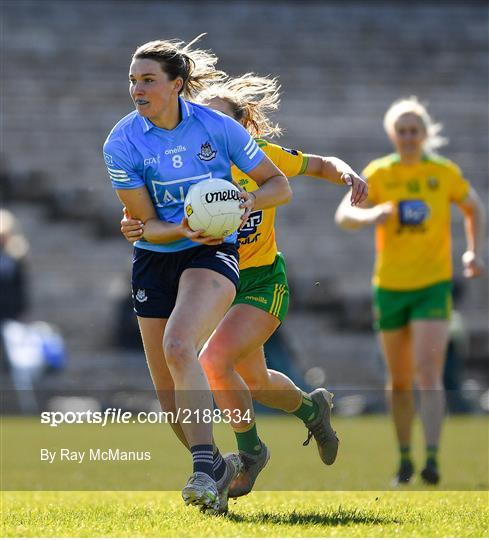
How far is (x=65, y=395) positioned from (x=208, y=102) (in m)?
8.83

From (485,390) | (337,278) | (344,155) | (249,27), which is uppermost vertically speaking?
(249,27)

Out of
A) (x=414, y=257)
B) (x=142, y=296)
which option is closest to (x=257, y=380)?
(x=142, y=296)

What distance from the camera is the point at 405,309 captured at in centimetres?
861

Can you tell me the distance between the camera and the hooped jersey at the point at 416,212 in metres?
8.70

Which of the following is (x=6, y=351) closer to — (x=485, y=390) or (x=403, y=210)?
(x=485, y=390)

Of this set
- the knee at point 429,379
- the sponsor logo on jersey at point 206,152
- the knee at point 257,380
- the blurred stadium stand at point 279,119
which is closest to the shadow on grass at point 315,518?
the knee at point 257,380

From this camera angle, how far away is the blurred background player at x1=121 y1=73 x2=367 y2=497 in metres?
6.00

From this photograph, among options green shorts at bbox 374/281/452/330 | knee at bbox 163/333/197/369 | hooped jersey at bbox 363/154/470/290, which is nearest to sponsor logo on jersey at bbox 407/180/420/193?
hooped jersey at bbox 363/154/470/290

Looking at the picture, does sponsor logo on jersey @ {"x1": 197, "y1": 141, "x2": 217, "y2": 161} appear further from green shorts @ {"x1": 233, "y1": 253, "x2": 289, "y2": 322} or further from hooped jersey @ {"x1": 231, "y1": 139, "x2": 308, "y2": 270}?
green shorts @ {"x1": 233, "y1": 253, "x2": 289, "y2": 322}

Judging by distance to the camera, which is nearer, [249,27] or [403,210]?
[403,210]

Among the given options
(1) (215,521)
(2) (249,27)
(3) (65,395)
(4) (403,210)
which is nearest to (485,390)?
(3) (65,395)

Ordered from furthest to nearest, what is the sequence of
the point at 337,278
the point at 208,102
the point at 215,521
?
1. the point at 337,278
2. the point at 208,102
3. the point at 215,521

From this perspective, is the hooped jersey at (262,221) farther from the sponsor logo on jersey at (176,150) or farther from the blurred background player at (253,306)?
the sponsor logo on jersey at (176,150)

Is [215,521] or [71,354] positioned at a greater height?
[215,521]
